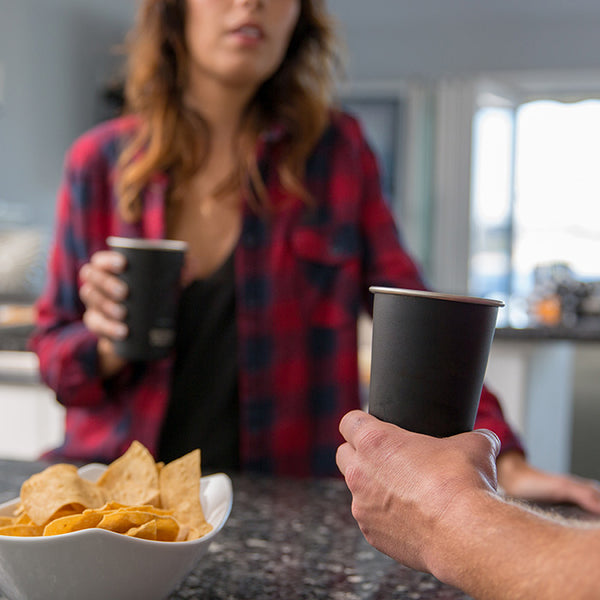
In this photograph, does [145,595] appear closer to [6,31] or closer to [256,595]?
[256,595]

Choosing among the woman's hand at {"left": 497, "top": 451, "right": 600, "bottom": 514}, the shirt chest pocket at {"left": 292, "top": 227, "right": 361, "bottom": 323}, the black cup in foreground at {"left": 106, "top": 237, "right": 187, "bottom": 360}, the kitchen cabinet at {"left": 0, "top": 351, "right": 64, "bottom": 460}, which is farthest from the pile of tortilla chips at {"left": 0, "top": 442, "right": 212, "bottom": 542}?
the kitchen cabinet at {"left": 0, "top": 351, "right": 64, "bottom": 460}

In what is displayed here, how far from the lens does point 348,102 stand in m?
→ 7.49

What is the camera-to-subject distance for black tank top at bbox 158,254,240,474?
1.22 metres

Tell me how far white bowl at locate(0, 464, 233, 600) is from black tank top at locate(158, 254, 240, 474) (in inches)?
25.1

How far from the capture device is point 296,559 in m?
0.76

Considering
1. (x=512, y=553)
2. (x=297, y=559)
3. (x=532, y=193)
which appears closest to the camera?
(x=512, y=553)

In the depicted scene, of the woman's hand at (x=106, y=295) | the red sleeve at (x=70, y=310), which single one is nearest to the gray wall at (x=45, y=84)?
the red sleeve at (x=70, y=310)

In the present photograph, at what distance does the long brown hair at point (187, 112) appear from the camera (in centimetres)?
127

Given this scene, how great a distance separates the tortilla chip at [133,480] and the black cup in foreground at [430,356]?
24cm

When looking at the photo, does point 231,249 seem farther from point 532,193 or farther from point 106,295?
point 532,193

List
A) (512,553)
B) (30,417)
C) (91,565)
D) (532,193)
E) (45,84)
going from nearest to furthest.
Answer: (512,553) → (91,565) → (30,417) → (45,84) → (532,193)

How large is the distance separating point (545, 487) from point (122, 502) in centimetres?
50

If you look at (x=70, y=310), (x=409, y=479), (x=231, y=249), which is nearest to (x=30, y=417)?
(x=70, y=310)

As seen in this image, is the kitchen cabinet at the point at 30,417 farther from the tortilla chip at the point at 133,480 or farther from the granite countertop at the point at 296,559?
the tortilla chip at the point at 133,480
